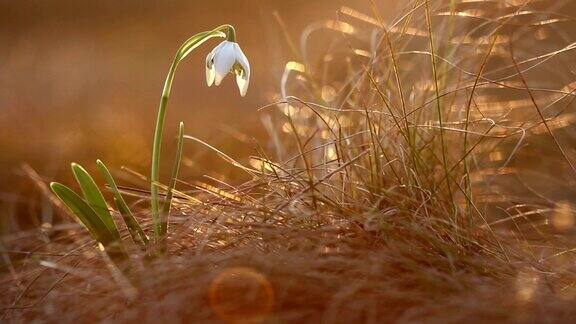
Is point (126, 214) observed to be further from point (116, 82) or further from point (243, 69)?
point (116, 82)

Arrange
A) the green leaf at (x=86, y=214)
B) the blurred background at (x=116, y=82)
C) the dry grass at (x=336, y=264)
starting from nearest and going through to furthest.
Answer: the dry grass at (x=336, y=264), the green leaf at (x=86, y=214), the blurred background at (x=116, y=82)

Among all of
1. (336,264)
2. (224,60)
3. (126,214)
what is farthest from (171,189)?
(336,264)

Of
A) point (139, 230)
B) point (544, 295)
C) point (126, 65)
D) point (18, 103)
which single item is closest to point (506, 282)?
point (544, 295)

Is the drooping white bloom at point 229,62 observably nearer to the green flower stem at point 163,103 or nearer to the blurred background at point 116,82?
the green flower stem at point 163,103

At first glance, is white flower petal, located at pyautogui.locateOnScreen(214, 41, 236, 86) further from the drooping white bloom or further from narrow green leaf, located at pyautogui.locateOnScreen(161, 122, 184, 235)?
narrow green leaf, located at pyautogui.locateOnScreen(161, 122, 184, 235)

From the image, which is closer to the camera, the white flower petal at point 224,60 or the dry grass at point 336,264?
the dry grass at point 336,264

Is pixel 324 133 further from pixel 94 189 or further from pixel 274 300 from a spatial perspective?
pixel 274 300

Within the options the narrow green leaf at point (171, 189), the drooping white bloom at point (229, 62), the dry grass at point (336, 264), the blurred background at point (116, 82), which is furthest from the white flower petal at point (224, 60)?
the blurred background at point (116, 82)
